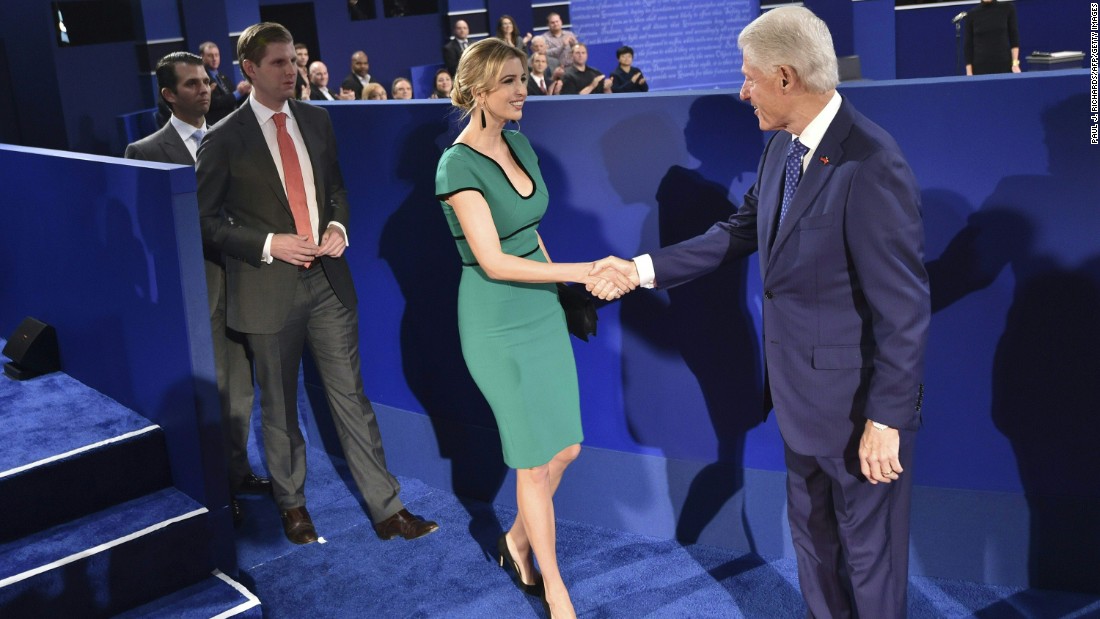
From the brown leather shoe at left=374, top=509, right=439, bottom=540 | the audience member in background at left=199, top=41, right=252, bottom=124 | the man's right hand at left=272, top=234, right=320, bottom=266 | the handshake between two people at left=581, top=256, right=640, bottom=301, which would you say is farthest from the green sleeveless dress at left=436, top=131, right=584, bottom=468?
the audience member in background at left=199, top=41, right=252, bottom=124

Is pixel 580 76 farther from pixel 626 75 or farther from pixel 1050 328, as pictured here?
pixel 1050 328

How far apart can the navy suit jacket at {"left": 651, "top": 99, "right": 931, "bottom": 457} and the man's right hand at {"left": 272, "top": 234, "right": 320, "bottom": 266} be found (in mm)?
1668

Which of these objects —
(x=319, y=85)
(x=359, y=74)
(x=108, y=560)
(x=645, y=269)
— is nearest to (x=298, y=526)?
(x=108, y=560)

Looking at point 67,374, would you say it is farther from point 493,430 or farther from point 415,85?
point 415,85

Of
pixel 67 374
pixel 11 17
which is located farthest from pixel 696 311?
pixel 11 17

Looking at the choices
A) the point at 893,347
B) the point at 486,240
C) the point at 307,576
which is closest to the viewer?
the point at 893,347

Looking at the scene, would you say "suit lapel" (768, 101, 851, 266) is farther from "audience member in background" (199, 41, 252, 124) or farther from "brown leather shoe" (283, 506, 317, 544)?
"audience member in background" (199, 41, 252, 124)

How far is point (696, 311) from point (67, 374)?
2.53 meters

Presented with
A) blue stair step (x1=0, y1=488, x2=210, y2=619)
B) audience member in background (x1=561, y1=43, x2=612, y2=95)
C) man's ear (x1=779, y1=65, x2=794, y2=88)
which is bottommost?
blue stair step (x1=0, y1=488, x2=210, y2=619)

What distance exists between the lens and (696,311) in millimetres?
3656

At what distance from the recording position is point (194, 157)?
396 centimetres

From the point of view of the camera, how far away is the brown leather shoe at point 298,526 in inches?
159

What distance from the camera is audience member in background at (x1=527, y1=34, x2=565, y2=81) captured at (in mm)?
11812

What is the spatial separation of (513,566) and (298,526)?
90 centimetres
